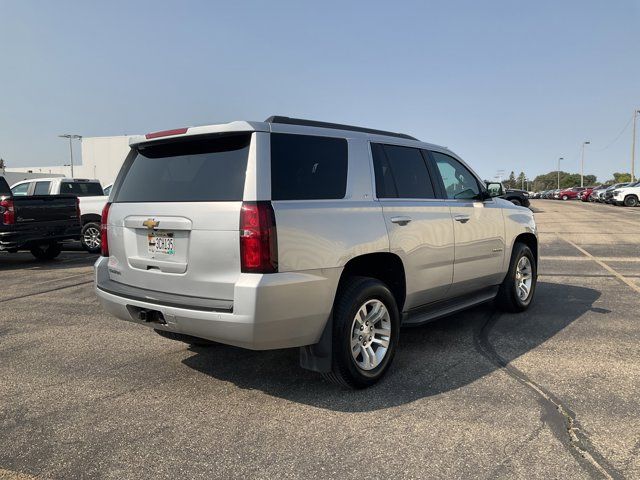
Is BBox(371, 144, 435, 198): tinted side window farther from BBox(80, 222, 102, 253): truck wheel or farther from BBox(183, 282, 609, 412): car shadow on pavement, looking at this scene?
BBox(80, 222, 102, 253): truck wheel

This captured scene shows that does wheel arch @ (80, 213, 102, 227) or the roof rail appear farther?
wheel arch @ (80, 213, 102, 227)

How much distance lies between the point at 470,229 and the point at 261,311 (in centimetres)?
276

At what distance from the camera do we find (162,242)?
3.58 m

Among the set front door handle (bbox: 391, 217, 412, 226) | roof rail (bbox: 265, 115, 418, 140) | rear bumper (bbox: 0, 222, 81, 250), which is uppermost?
roof rail (bbox: 265, 115, 418, 140)

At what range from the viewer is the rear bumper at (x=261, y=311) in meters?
3.13

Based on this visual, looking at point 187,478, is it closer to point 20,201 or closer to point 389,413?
point 389,413

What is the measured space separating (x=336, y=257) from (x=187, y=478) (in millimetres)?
1635

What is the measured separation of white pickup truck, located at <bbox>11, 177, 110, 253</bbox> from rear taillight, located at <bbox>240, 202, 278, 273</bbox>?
1011cm

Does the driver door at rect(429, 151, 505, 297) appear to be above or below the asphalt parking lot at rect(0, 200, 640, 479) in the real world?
above

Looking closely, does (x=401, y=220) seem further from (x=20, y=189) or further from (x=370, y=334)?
(x=20, y=189)

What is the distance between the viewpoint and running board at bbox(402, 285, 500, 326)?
4.41 metres

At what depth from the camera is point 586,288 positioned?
7652 mm

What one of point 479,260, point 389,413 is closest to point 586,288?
point 479,260

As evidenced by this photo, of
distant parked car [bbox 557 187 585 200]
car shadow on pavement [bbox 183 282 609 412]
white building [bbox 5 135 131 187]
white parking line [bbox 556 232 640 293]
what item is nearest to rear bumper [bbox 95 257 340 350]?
car shadow on pavement [bbox 183 282 609 412]
